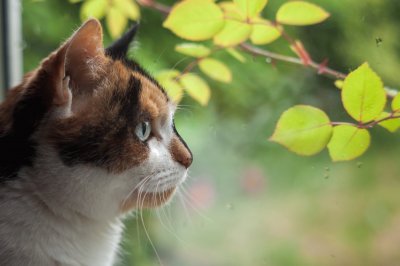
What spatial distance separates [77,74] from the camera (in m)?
0.73

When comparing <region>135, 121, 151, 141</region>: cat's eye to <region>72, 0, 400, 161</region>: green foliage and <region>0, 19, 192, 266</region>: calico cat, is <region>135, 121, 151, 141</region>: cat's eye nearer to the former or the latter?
<region>0, 19, 192, 266</region>: calico cat

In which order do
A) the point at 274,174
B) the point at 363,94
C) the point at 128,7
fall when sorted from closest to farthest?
the point at 363,94 < the point at 274,174 < the point at 128,7

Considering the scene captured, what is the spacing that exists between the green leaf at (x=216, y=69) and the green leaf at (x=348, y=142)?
0.85ft

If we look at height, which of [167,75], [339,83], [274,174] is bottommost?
[274,174]

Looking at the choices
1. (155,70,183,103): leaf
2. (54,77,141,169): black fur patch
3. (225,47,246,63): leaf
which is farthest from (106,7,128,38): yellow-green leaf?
(54,77,141,169): black fur patch

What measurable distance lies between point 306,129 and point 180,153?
0.19m

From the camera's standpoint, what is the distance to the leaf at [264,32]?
33.0 inches

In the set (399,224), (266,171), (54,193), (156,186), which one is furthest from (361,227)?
(54,193)

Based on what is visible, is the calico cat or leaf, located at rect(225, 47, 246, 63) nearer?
the calico cat

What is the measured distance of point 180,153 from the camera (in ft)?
2.63

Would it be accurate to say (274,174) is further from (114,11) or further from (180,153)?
(114,11)

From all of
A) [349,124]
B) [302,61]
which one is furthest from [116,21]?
[349,124]

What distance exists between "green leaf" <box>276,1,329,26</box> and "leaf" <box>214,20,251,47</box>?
0.06 m

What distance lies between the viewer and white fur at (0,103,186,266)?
2.36 feet
